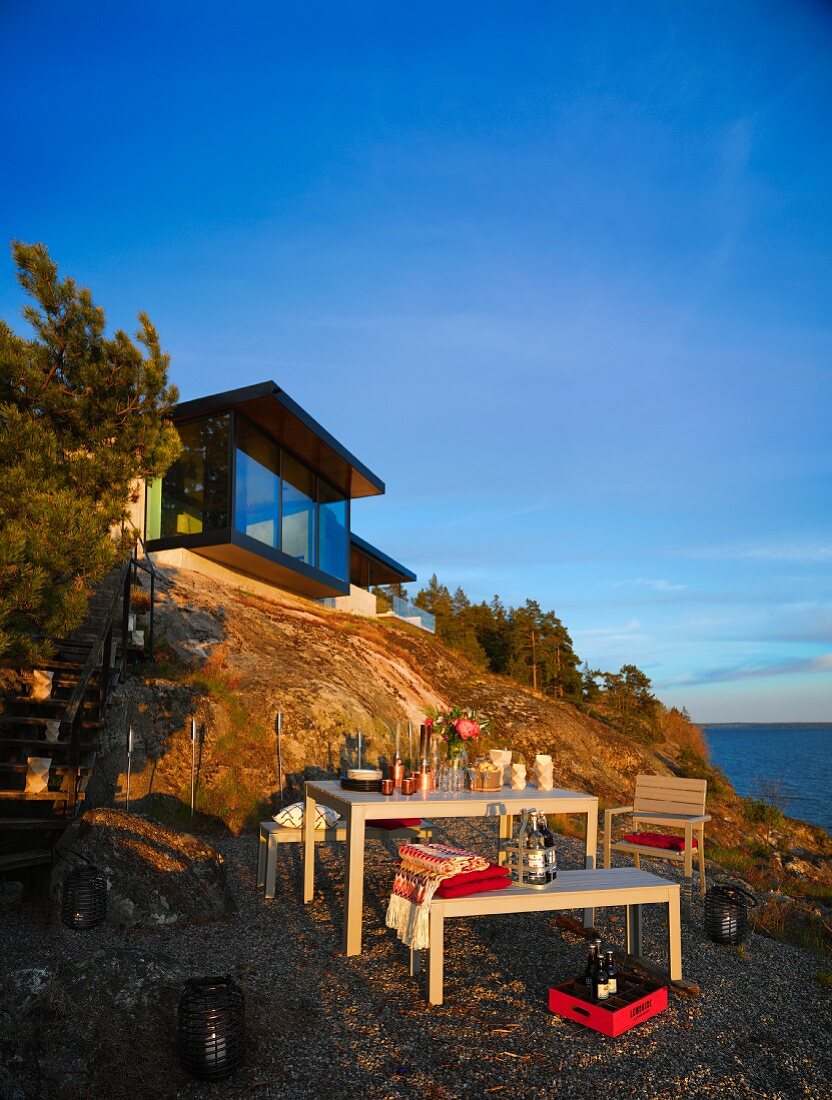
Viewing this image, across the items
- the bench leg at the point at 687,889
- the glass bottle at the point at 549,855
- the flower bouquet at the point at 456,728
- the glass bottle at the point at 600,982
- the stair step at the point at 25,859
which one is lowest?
the bench leg at the point at 687,889

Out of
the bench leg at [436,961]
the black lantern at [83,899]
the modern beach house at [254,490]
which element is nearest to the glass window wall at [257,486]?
the modern beach house at [254,490]

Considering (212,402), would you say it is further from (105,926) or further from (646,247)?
(105,926)

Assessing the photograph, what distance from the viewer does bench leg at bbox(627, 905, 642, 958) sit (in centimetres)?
476

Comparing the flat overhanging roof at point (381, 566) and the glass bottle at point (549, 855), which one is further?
the flat overhanging roof at point (381, 566)

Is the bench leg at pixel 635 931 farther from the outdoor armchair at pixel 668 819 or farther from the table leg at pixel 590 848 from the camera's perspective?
the outdoor armchair at pixel 668 819

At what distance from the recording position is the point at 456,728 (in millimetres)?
5766

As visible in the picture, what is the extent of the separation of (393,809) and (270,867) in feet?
5.72

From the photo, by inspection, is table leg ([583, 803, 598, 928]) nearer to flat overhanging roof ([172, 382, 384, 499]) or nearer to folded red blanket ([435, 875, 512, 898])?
folded red blanket ([435, 875, 512, 898])

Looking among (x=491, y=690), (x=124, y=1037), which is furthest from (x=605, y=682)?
(x=124, y=1037)

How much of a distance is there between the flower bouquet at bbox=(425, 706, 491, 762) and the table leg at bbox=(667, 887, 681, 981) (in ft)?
5.65

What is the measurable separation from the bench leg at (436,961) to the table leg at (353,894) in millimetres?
844

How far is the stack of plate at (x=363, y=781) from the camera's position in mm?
5480

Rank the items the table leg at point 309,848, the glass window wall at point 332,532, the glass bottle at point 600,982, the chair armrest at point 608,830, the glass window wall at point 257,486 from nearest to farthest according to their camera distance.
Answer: the glass bottle at point 600,982 < the table leg at point 309,848 < the chair armrest at point 608,830 < the glass window wall at point 257,486 < the glass window wall at point 332,532

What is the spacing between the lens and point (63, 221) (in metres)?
11.8
